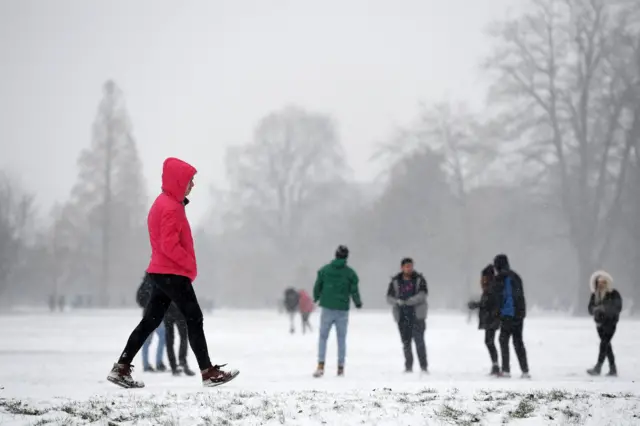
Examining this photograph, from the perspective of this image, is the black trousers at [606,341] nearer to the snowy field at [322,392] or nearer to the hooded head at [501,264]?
the snowy field at [322,392]

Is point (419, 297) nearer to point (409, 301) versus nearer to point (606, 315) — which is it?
point (409, 301)

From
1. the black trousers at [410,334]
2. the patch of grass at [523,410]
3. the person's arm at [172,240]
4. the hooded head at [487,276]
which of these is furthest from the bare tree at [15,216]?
the patch of grass at [523,410]

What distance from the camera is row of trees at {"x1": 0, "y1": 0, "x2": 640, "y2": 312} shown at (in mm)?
47156

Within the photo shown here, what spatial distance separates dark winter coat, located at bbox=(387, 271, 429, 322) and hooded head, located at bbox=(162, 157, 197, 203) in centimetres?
682

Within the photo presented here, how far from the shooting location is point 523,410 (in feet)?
23.3

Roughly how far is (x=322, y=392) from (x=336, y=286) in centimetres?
465

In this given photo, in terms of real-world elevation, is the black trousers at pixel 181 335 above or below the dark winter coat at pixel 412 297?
below

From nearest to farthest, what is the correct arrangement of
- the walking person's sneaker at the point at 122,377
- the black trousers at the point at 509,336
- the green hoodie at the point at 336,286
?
1. the walking person's sneaker at the point at 122,377
2. the black trousers at the point at 509,336
3. the green hoodie at the point at 336,286

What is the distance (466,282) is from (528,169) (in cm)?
1065

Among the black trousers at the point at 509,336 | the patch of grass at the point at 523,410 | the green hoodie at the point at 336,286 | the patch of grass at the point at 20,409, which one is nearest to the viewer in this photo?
the patch of grass at the point at 20,409

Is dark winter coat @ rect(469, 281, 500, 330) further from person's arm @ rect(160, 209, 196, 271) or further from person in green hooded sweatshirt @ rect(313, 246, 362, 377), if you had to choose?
person's arm @ rect(160, 209, 196, 271)

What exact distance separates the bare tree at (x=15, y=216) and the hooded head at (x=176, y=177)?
200 feet

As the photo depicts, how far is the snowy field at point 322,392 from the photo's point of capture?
22.2 ft

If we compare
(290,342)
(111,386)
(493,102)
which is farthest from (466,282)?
(111,386)
